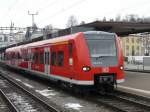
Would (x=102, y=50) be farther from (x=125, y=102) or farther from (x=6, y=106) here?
(x=6, y=106)

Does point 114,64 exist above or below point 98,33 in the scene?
below

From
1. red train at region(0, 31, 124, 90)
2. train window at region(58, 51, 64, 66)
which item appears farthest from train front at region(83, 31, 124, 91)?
train window at region(58, 51, 64, 66)

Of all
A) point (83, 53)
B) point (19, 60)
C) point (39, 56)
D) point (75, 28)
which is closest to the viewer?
point (83, 53)

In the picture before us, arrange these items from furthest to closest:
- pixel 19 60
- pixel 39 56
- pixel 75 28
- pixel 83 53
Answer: pixel 19 60 → pixel 39 56 → pixel 75 28 → pixel 83 53

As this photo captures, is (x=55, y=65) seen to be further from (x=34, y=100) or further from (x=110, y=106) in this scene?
(x=110, y=106)

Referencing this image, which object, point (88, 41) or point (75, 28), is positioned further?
point (75, 28)

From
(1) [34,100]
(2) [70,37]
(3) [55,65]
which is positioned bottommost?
(1) [34,100]

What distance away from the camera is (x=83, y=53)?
15.0m

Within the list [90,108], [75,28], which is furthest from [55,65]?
[90,108]

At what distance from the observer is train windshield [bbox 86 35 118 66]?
15.1 m

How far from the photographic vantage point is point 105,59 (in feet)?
50.1

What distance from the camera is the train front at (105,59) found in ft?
49.1

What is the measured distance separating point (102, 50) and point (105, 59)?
1.37ft

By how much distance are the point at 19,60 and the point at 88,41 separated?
1771 cm
